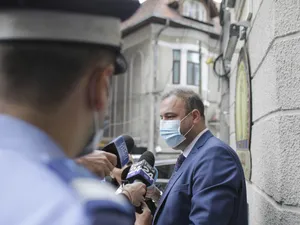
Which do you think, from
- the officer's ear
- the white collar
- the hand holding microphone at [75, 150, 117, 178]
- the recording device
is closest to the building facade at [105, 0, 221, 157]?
the white collar

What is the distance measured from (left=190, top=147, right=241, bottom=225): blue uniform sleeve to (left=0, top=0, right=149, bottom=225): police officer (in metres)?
1.43

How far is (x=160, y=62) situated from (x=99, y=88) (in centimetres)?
1978

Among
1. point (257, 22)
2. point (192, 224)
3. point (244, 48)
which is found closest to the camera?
point (192, 224)

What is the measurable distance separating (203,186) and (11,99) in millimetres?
1666

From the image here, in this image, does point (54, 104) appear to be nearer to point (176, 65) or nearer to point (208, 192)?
point (208, 192)

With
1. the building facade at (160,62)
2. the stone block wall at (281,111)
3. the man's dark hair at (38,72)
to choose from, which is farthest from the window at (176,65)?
the man's dark hair at (38,72)

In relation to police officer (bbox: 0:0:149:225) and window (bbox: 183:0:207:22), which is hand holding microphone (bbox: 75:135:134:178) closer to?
police officer (bbox: 0:0:149:225)

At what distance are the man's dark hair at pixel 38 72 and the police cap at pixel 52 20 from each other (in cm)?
2

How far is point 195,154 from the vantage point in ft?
8.74

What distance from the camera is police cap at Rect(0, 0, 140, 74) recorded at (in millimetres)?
915

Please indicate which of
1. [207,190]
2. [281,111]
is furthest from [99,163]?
[281,111]

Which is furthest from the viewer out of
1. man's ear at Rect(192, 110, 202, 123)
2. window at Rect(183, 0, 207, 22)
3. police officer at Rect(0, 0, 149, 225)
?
window at Rect(183, 0, 207, 22)

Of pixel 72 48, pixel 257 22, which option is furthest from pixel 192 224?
pixel 72 48

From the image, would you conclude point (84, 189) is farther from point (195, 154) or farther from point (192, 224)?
point (195, 154)
